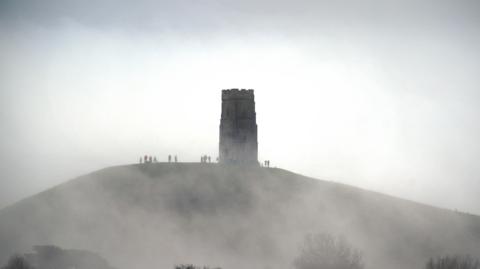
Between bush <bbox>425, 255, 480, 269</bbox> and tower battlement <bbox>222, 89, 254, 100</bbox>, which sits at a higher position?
tower battlement <bbox>222, 89, 254, 100</bbox>

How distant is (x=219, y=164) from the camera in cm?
10075

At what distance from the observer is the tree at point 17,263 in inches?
2931

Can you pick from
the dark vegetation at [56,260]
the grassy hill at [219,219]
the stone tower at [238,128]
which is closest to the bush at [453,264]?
the grassy hill at [219,219]

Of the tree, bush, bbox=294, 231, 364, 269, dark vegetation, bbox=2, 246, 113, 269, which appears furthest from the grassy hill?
bush, bbox=294, 231, 364, 269

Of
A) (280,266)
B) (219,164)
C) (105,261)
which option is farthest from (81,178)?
(280,266)

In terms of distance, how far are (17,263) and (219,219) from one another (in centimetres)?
2406

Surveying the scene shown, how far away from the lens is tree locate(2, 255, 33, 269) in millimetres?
74438

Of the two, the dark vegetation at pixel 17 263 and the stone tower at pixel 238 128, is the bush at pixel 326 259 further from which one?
the stone tower at pixel 238 128

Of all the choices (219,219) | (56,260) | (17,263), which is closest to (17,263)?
(17,263)

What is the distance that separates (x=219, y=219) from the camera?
307 feet

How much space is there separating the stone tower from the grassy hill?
2777 mm

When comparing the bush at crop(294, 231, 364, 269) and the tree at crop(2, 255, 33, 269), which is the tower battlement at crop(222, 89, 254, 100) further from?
the tree at crop(2, 255, 33, 269)

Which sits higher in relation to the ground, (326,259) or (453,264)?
(326,259)

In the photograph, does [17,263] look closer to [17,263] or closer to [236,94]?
[17,263]
